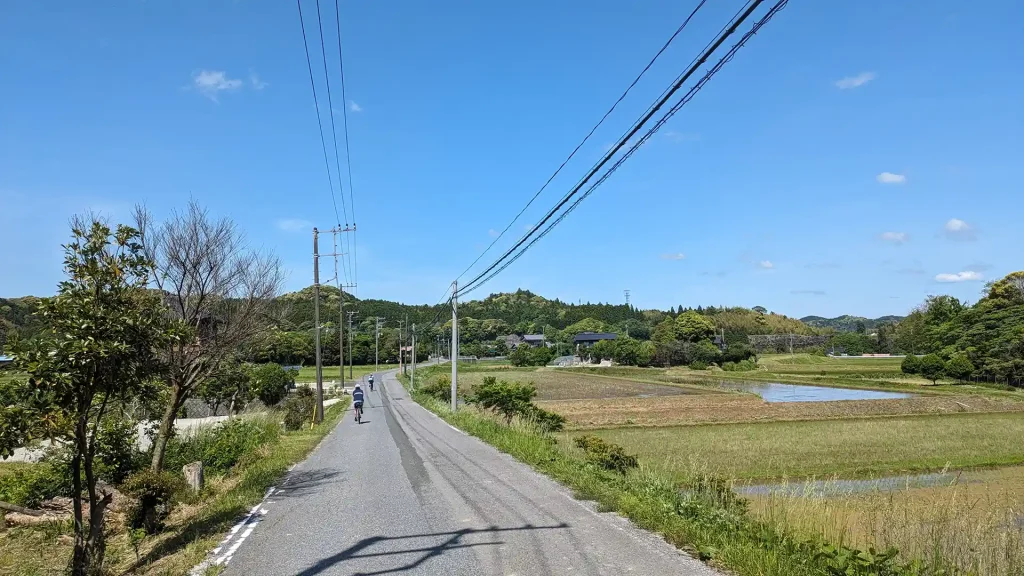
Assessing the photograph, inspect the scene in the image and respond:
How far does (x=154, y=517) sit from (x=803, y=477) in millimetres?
17254

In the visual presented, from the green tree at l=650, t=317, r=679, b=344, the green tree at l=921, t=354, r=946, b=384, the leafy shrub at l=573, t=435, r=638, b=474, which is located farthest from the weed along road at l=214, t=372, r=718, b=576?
the green tree at l=650, t=317, r=679, b=344

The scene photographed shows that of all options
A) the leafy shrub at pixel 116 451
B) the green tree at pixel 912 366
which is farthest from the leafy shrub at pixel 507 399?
the green tree at pixel 912 366

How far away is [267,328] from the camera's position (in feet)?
48.8

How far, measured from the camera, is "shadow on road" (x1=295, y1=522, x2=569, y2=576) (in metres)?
6.70

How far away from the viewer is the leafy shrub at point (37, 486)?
1210 cm

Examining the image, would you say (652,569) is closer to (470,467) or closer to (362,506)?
(362,506)

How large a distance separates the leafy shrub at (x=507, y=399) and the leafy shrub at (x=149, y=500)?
1705cm

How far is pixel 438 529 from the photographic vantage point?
8.36m

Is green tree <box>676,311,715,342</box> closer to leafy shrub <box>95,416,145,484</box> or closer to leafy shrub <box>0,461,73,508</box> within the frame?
leafy shrub <box>95,416,145,484</box>

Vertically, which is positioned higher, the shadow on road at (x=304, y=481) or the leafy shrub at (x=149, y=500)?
the leafy shrub at (x=149, y=500)

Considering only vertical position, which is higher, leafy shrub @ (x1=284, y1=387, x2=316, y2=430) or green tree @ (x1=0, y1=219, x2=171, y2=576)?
green tree @ (x1=0, y1=219, x2=171, y2=576)

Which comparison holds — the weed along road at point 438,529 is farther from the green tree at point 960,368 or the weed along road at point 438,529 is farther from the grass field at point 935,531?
the green tree at point 960,368

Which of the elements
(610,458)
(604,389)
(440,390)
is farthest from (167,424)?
(604,389)

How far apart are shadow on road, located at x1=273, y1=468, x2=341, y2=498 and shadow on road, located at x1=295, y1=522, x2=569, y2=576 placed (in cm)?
425
